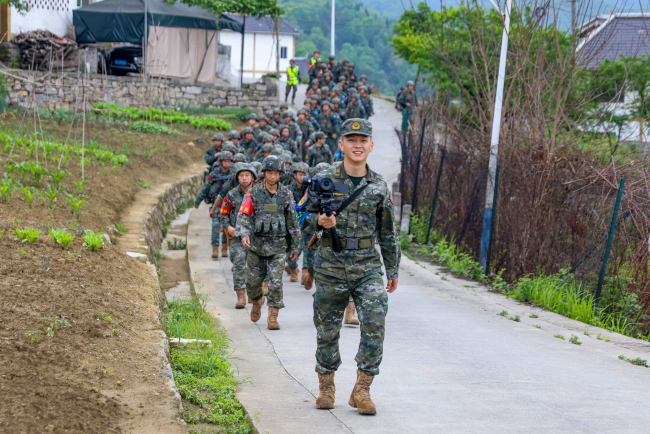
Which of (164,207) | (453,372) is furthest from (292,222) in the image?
(164,207)

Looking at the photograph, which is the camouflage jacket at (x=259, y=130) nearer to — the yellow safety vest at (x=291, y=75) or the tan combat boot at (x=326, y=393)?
the tan combat boot at (x=326, y=393)

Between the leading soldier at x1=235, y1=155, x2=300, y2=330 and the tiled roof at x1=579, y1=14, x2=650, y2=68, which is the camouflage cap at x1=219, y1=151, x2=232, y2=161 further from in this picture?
the tiled roof at x1=579, y1=14, x2=650, y2=68

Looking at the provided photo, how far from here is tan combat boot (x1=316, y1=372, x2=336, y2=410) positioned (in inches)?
208

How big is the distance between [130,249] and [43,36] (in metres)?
18.5

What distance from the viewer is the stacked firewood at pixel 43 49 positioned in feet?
80.8

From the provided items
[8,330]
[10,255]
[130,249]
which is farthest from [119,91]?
[8,330]

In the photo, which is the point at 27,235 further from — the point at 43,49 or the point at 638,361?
the point at 43,49

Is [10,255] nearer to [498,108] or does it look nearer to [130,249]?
[130,249]

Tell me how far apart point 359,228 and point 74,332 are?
2.42 metres

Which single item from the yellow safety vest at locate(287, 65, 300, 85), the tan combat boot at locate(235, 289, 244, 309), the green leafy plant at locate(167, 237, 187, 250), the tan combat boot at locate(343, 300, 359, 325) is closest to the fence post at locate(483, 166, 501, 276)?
the tan combat boot at locate(343, 300, 359, 325)

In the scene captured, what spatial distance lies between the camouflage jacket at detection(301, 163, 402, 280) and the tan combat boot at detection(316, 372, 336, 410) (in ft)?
2.54

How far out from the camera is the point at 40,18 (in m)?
26.3

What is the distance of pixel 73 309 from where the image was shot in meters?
6.09

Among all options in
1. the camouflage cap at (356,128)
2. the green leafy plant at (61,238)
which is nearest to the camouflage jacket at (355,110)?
the green leafy plant at (61,238)
